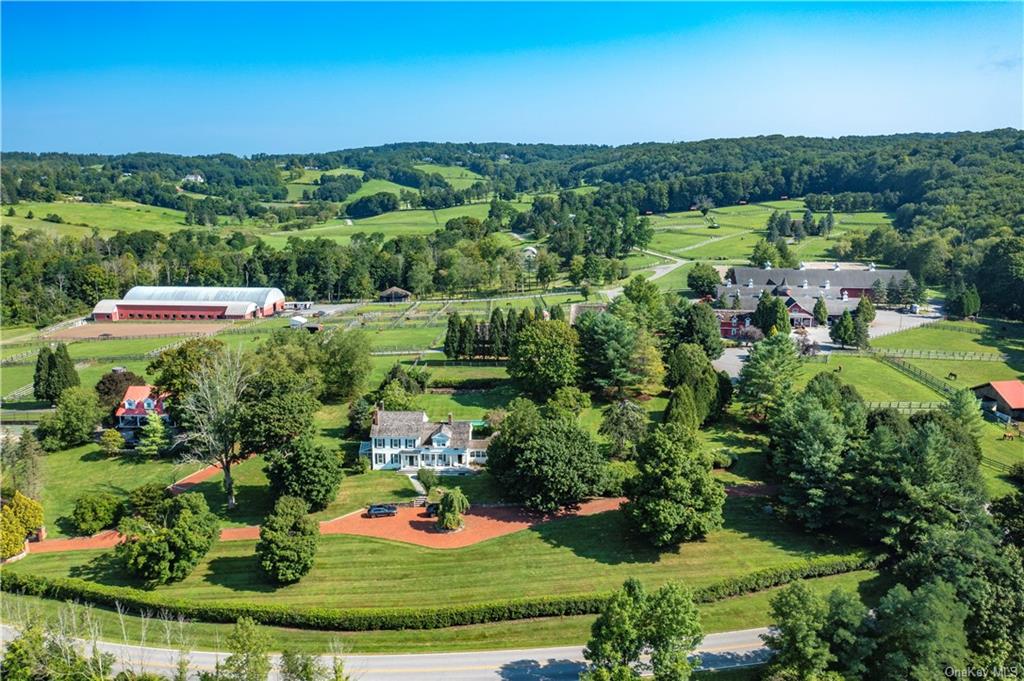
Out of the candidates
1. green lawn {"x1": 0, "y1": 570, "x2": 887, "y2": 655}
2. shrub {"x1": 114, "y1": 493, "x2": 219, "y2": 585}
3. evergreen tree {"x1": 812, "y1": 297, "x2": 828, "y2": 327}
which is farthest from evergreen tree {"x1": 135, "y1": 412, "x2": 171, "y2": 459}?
evergreen tree {"x1": 812, "y1": 297, "x2": 828, "y2": 327}

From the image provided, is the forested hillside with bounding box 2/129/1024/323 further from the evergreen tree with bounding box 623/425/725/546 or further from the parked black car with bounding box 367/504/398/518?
the evergreen tree with bounding box 623/425/725/546

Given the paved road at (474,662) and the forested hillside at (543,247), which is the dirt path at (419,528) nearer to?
the paved road at (474,662)

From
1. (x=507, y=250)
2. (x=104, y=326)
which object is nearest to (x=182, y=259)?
(x=104, y=326)

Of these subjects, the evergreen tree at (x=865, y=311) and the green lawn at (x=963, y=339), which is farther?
the evergreen tree at (x=865, y=311)

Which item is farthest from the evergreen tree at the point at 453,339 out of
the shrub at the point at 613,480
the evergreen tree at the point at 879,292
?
the evergreen tree at the point at 879,292

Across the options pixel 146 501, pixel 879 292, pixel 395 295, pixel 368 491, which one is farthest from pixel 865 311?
pixel 146 501
